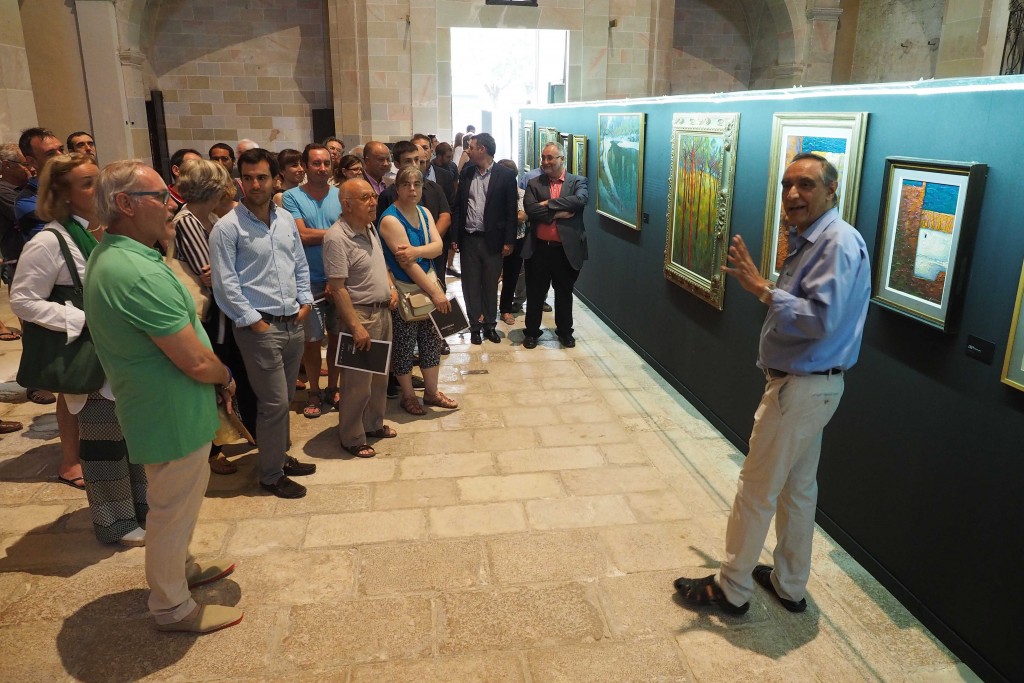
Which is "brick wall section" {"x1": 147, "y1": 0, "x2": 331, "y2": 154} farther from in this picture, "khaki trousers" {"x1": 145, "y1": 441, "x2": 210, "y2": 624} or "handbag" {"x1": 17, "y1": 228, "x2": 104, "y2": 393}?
"khaki trousers" {"x1": 145, "y1": 441, "x2": 210, "y2": 624}

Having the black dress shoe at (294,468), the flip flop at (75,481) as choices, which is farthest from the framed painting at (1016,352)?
the flip flop at (75,481)

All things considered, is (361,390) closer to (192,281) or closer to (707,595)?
(192,281)

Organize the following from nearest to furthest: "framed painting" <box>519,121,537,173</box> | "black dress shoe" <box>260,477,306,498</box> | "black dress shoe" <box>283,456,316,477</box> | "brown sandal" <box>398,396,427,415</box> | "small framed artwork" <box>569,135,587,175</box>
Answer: "black dress shoe" <box>260,477,306,498</box>
"black dress shoe" <box>283,456,316,477</box>
"brown sandal" <box>398,396,427,415</box>
"small framed artwork" <box>569,135,587,175</box>
"framed painting" <box>519,121,537,173</box>

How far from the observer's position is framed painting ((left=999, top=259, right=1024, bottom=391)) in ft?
8.78

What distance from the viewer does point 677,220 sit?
591 centimetres

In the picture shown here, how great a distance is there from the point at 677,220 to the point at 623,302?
1.75m

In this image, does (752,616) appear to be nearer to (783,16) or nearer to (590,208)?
(590,208)

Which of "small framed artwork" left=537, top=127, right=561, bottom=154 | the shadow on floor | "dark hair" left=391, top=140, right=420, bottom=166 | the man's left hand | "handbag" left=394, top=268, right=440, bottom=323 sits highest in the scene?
"small framed artwork" left=537, top=127, right=561, bottom=154

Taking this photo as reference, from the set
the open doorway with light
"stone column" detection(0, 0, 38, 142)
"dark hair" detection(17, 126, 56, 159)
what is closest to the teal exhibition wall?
"dark hair" detection(17, 126, 56, 159)

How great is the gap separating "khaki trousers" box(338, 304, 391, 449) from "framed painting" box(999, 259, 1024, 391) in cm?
336

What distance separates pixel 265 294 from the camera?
12.8 feet

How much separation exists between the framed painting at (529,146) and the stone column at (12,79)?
6.61 meters

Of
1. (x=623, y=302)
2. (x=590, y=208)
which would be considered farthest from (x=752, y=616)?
(x=590, y=208)

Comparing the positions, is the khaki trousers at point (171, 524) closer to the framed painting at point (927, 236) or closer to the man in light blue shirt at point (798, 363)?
the man in light blue shirt at point (798, 363)
